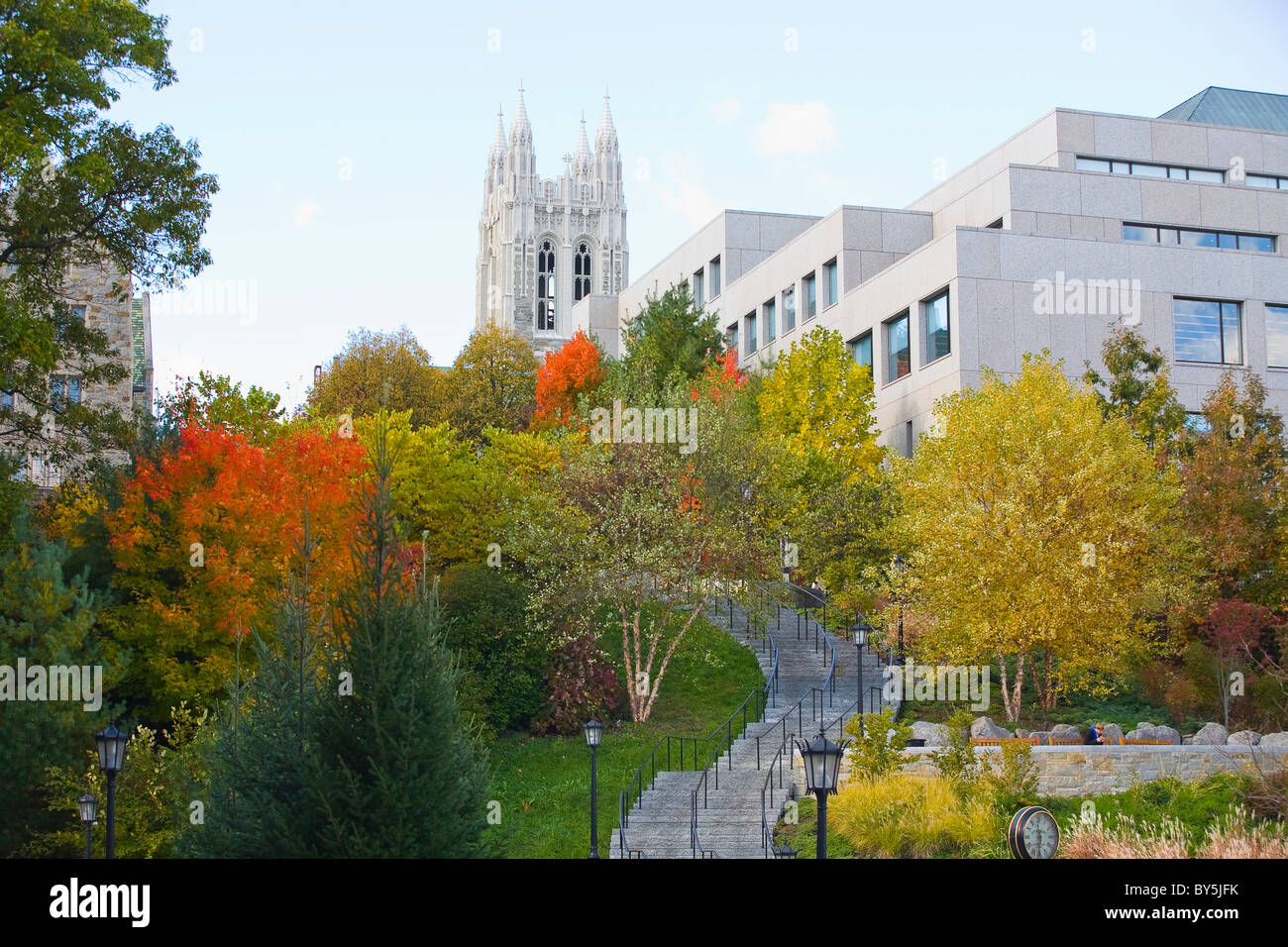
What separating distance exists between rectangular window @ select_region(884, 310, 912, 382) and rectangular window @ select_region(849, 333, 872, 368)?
144 cm

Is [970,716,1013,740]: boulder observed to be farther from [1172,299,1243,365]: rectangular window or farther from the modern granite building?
[1172,299,1243,365]: rectangular window

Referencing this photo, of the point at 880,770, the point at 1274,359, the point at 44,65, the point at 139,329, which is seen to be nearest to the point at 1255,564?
the point at 880,770

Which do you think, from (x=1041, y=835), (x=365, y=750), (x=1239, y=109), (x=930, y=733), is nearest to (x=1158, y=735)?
(x=930, y=733)

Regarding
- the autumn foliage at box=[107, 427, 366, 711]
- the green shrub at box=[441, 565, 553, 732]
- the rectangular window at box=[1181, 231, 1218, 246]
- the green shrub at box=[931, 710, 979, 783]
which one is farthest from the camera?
the rectangular window at box=[1181, 231, 1218, 246]

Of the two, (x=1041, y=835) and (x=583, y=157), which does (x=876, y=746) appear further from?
(x=583, y=157)

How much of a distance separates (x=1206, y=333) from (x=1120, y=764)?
76.2 ft

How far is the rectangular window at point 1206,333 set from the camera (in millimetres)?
41938

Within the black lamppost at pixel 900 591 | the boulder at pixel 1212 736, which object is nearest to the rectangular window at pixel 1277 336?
the black lamppost at pixel 900 591

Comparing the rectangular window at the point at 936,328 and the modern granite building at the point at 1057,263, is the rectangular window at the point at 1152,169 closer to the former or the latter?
the modern granite building at the point at 1057,263

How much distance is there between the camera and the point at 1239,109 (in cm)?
5750

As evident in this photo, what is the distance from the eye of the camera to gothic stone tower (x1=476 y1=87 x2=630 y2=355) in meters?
124

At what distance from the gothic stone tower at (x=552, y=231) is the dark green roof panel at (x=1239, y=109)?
70.1 m

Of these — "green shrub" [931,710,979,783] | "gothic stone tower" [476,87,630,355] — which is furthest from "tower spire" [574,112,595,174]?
"green shrub" [931,710,979,783]
